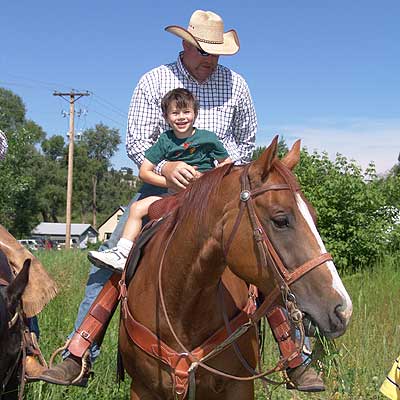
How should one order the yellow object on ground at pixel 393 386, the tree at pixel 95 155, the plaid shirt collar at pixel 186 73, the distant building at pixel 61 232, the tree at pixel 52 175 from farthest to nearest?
the distant building at pixel 61 232 → the tree at pixel 95 155 → the tree at pixel 52 175 → the plaid shirt collar at pixel 186 73 → the yellow object on ground at pixel 393 386

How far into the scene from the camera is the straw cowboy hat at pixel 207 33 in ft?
16.1

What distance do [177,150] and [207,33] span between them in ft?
3.76

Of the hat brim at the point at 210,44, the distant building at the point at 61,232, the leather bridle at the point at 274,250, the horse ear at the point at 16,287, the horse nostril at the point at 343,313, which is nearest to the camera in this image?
the horse nostril at the point at 343,313

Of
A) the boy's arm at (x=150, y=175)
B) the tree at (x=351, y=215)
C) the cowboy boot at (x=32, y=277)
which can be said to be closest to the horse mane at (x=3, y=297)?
the cowboy boot at (x=32, y=277)

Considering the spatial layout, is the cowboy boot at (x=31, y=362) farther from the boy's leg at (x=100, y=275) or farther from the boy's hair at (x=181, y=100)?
the boy's hair at (x=181, y=100)

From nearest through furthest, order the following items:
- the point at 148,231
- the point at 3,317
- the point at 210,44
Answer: the point at 3,317 < the point at 148,231 < the point at 210,44

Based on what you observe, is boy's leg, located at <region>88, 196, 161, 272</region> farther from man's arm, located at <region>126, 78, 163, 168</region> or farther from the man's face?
the man's face

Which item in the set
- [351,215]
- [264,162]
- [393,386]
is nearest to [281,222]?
[264,162]

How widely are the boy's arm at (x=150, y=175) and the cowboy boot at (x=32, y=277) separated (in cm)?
107

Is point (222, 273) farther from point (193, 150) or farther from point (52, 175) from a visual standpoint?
point (52, 175)

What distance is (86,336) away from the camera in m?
4.40

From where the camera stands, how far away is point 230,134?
5.28 metres

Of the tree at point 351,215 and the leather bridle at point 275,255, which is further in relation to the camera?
the tree at point 351,215

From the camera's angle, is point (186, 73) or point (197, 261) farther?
point (186, 73)
